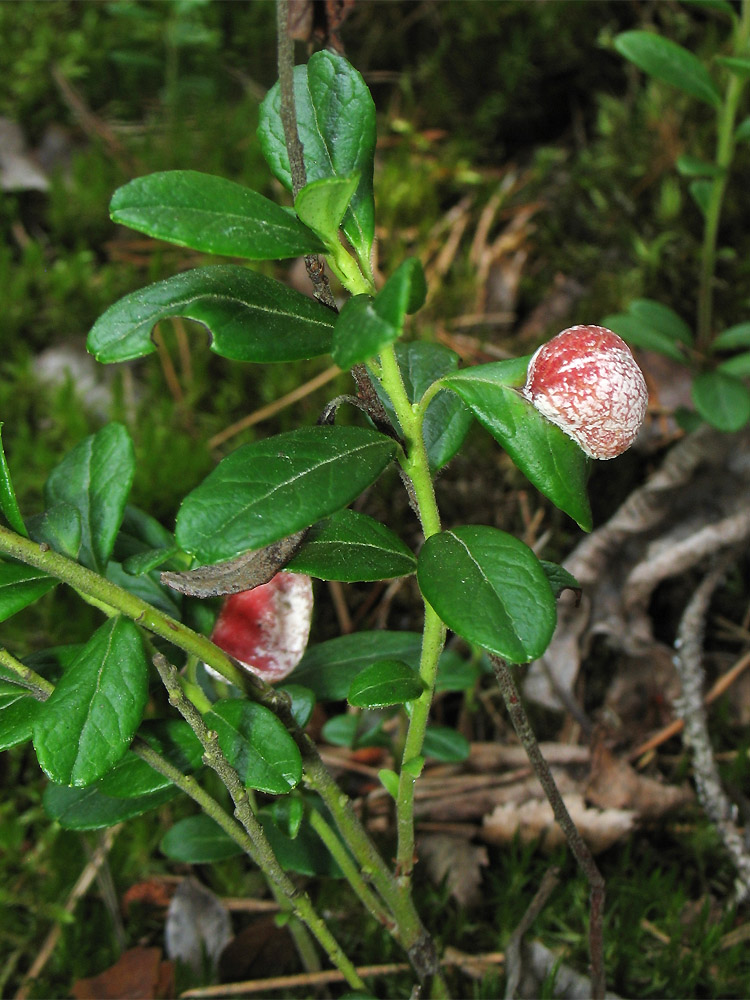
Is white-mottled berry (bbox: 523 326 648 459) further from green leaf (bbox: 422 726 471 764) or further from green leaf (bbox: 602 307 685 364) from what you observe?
green leaf (bbox: 602 307 685 364)

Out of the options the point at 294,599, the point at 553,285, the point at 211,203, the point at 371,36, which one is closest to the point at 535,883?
the point at 294,599

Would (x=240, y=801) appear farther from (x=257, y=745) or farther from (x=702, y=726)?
(x=702, y=726)

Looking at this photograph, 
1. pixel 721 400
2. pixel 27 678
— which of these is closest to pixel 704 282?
pixel 721 400

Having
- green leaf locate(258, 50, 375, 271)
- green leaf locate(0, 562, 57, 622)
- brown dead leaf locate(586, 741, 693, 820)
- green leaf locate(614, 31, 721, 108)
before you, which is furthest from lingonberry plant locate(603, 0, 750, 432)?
green leaf locate(0, 562, 57, 622)

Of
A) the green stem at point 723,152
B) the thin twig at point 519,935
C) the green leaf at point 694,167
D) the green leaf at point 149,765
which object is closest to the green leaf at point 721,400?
the green stem at point 723,152

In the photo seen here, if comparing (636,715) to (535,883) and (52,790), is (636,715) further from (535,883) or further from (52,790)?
(52,790)

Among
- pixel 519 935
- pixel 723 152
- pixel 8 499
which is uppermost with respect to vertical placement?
pixel 8 499
